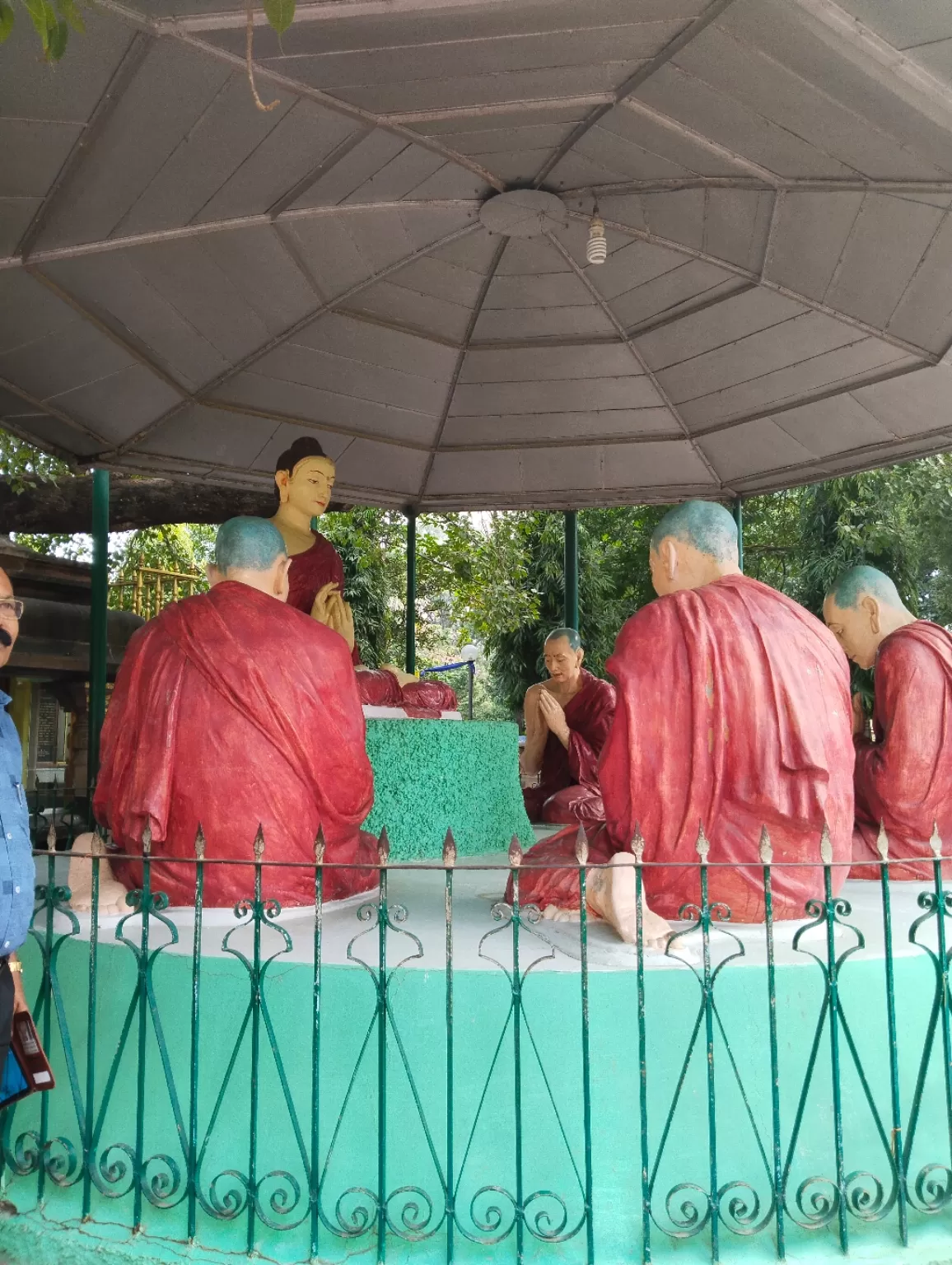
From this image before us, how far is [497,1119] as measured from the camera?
3.04 m

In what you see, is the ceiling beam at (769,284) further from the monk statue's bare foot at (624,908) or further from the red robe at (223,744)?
the monk statue's bare foot at (624,908)

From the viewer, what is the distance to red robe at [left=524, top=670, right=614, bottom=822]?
313 inches

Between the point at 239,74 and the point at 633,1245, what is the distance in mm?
4259

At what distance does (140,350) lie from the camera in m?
6.92

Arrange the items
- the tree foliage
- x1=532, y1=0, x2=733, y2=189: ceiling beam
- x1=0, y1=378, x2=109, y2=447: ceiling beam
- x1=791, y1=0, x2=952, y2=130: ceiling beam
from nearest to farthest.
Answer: x1=791, y1=0, x2=952, y2=130: ceiling beam, x1=532, y1=0, x2=733, y2=189: ceiling beam, x1=0, y1=378, x2=109, y2=447: ceiling beam, the tree foliage

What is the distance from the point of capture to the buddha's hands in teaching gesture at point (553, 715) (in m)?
7.91

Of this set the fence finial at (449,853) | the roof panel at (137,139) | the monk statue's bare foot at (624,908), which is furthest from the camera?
the roof panel at (137,139)

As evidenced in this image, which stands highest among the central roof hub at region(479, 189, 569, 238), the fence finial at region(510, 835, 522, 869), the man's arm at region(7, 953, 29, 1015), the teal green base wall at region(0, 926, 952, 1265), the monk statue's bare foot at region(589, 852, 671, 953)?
the central roof hub at region(479, 189, 569, 238)

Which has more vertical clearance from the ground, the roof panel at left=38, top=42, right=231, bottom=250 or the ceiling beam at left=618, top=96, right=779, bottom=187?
the ceiling beam at left=618, top=96, right=779, bottom=187

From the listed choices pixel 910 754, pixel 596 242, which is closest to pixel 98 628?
pixel 596 242

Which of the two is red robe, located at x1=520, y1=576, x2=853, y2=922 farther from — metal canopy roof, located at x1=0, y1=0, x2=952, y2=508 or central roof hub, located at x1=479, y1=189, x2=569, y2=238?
central roof hub, located at x1=479, y1=189, x2=569, y2=238

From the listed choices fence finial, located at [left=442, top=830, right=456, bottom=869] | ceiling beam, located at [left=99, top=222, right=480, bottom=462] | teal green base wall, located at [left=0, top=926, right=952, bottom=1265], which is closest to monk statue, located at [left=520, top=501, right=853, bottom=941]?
teal green base wall, located at [left=0, top=926, right=952, bottom=1265]

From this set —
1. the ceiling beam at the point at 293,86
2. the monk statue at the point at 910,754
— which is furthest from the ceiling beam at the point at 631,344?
the monk statue at the point at 910,754

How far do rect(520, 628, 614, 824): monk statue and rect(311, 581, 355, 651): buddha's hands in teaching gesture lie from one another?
76.4 inches
